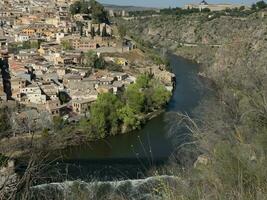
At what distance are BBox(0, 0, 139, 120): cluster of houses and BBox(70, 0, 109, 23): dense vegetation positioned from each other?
37 cm

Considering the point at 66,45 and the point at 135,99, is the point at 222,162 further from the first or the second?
the point at 66,45

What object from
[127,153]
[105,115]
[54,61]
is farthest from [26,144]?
[54,61]

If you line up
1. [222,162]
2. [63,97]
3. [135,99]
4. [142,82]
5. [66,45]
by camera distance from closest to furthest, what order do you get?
[222,162] < [135,99] < [63,97] < [142,82] < [66,45]

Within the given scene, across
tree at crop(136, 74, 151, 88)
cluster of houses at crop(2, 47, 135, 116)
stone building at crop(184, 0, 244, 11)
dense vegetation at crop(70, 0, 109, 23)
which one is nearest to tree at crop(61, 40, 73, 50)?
cluster of houses at crop(2, 47, 135, 116)

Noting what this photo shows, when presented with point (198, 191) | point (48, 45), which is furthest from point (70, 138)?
point (48, 45)

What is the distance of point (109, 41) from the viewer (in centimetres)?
1741

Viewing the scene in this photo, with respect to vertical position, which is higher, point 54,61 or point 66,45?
point 66,45

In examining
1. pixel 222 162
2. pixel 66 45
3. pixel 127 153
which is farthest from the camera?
pixel 66 45

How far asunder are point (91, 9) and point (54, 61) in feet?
23.2

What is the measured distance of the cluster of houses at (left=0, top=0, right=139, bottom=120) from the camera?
37.3ft

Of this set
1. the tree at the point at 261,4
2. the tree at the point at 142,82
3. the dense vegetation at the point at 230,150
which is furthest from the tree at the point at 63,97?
the tree at the point at 261,4

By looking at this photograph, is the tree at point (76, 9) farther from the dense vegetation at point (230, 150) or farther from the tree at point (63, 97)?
the dense vegetation at point (230, 150)

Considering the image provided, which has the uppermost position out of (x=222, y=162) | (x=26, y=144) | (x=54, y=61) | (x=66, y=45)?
(x=26, y=144)

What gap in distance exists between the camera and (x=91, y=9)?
20969 mm
